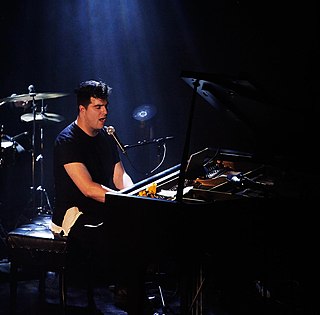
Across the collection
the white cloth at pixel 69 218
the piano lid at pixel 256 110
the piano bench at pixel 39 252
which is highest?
the piano lid at pixel 256 110

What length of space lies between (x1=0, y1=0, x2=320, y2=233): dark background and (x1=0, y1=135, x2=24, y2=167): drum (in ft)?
0.19

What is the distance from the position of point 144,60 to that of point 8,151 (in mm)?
2316

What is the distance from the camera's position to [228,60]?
6875 millimetres

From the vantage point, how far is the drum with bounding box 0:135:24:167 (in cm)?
613

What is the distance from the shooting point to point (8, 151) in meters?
6.24

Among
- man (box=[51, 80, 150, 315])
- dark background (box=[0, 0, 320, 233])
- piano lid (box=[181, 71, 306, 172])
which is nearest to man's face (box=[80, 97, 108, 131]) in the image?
man (box=[51, 80, 150, 315])

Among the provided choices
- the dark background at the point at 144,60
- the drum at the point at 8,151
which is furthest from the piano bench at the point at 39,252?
the dark background at the point at 144,60

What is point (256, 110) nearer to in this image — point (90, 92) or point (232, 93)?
point (232, 93)

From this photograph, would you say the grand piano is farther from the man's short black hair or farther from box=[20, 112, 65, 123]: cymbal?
box=[20, 112, 65, 123]: cymbal

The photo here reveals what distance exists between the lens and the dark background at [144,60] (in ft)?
21.5

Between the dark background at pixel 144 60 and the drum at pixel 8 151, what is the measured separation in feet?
0.19

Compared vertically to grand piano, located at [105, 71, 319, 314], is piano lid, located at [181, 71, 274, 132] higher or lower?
higher

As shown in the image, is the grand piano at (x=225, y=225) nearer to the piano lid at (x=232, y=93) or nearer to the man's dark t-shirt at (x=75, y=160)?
the piano lid at (x=232, y=93)

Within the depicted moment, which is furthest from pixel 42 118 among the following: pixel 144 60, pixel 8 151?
pixel 144 60
